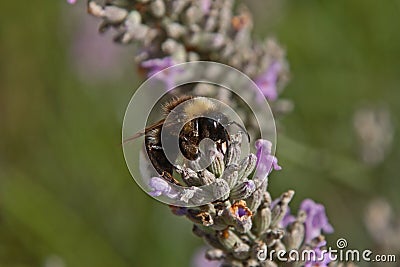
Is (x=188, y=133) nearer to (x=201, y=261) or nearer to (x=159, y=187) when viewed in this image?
(x=159, y=187)

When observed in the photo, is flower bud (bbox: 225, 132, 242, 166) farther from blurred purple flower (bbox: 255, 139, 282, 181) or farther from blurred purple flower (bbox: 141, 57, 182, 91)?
blurred purple flower (bbox: 141, 57, 182, 91)

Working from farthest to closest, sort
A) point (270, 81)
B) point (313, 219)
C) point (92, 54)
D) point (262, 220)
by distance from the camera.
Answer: point (92, 54), point (270, 81), point (313, 219), point (262, 220)

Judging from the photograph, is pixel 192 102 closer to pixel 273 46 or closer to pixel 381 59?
pixel 273 46

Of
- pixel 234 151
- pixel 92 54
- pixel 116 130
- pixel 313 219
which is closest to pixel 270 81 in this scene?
pixel 313 219

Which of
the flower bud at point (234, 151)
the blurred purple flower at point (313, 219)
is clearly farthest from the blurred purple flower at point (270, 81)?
the flower bud at point (234, 151)

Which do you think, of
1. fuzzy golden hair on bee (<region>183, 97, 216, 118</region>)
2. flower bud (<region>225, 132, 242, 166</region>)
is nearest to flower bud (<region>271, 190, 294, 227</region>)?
flower bud (<region>225, 132, 242, 166</region>)

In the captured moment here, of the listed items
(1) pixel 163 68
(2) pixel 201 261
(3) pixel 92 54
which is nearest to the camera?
(1) pixel 163 68

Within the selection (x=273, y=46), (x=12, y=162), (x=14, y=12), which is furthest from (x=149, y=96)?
(x=14, y=12)
